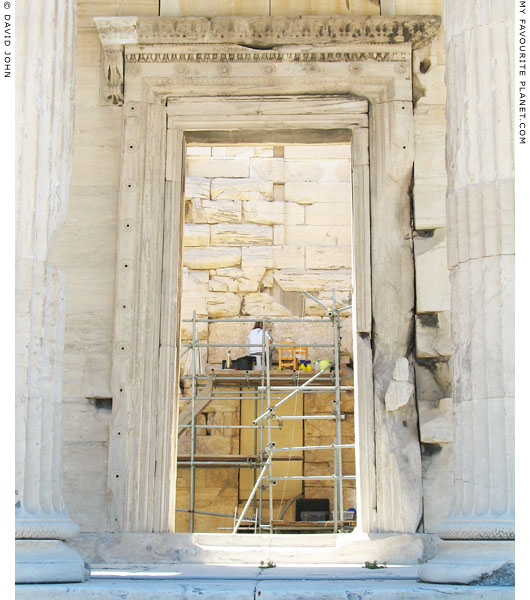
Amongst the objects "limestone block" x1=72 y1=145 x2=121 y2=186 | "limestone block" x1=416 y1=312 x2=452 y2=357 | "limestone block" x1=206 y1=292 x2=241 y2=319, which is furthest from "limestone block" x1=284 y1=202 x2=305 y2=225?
"limestone block" x1=416 y1=312 x2=452 y2=357

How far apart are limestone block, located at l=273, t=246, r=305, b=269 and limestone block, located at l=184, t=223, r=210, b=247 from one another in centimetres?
143

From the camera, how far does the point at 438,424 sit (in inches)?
390

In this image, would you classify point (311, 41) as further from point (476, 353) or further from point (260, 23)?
point (476, 353)

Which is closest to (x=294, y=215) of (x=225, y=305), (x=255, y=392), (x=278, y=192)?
(x=278, y=192)

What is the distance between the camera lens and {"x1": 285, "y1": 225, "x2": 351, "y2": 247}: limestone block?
20.6m

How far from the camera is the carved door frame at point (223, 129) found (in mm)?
10164

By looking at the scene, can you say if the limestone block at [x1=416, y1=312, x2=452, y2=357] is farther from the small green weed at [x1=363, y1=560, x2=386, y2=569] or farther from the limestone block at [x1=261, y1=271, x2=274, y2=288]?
the limestone block at [x1=261, y1=271, x2=274, y2=288]

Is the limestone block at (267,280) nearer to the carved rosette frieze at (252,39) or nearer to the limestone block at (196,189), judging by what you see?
the limestone block at (196,189)

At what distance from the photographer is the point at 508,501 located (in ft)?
22.1

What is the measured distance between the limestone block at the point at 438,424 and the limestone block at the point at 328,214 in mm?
10865

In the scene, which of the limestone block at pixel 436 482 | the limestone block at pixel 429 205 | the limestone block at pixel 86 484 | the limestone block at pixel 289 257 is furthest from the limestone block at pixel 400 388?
the limestone block at pixel 289 257

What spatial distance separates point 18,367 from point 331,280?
13656mm

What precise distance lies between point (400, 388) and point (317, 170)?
37.7 feet
